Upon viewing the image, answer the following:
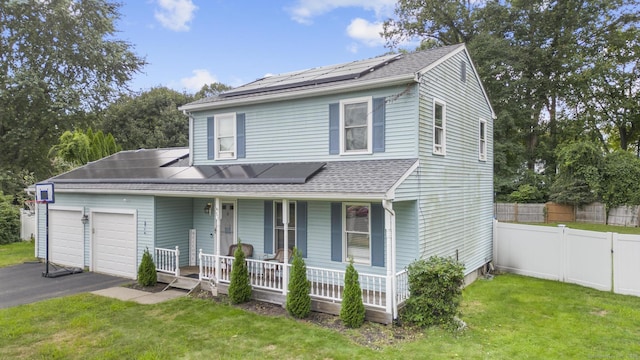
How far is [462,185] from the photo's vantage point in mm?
11125

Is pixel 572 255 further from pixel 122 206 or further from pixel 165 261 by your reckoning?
pixel 122 206

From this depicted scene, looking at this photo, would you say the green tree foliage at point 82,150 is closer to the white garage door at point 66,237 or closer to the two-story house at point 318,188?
the two-story house at point 318,188

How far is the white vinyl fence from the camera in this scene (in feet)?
30.8

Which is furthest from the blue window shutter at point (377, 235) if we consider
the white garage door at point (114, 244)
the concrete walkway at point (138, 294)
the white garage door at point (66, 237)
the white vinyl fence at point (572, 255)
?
the white garage door at point (66, 237)

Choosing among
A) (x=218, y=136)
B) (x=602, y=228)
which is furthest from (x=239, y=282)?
(x=602, y=228)

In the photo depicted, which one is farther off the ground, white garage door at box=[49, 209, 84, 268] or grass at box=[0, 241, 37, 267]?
white garage door at box=[49, 209, 84, 268]

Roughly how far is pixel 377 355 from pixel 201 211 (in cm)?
754

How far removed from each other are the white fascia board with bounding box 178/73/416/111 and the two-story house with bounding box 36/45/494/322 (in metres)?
0.04

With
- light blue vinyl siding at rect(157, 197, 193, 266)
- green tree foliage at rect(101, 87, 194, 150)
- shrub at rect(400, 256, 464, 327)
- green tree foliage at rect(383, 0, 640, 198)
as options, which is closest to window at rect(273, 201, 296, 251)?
light blue vinyl siding at rect(157, 197, 193, 266)

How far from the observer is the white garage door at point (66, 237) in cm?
1250

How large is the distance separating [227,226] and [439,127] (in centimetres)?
669

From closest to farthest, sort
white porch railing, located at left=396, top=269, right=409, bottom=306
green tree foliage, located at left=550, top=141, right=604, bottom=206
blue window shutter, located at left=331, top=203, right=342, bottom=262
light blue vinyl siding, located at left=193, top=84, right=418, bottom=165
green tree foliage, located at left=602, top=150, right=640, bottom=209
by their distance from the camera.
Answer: white porch railing, located at left=396, top=269, right=409, bottom=306 → light blue vinyl siding, located at left=193, top=84, right=418, bottom=165 → blue window shutter, located at left=331, top=203, right=342, bottom=262 → green tree foliage, located at left=602, top=150, right=640, bottom=209 → green tree foliage, located at left=550, top=141, right=604, bottom=206

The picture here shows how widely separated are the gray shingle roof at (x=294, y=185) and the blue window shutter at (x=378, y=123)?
1.36ft

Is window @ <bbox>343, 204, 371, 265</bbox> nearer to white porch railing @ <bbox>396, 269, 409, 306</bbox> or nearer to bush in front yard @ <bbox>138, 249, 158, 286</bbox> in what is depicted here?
white porch railing @ <bbox>396, 269, 409, 306</bbox>
